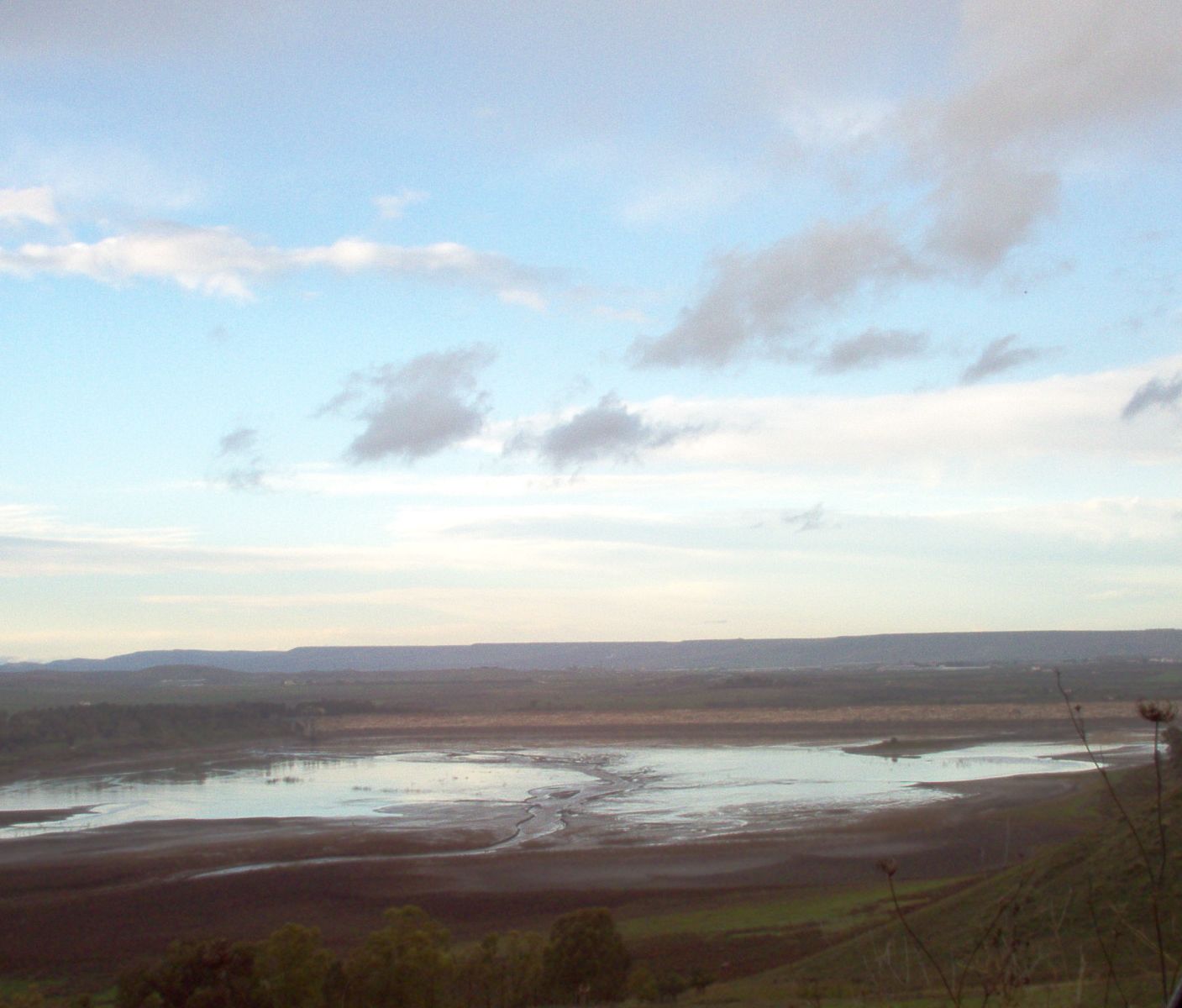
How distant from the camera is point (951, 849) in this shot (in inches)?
1443

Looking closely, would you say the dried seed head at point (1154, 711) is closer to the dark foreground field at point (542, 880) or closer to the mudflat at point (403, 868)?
the dark foreground field at point (542, 880)

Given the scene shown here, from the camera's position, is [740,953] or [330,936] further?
[330,936]

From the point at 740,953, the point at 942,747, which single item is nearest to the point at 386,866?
the point at 740,953

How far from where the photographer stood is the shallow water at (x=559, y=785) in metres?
46.7

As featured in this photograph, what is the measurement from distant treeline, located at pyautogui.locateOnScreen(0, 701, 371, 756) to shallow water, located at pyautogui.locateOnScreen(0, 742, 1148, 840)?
14.4m

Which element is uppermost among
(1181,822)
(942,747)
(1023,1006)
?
(1023,1006)

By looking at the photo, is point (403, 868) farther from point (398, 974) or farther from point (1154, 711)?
point (1154, 711)

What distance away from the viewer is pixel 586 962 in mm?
17609

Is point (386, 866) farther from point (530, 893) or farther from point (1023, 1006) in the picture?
point (1023, 1006)

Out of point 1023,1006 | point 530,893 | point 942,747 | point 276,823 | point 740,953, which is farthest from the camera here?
point 942,747

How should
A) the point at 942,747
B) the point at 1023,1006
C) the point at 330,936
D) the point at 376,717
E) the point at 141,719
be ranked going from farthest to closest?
the point at 376,717 → the point at 141,719 → the point at 942,747 → the point at 330,936 → the point at 1023,1006

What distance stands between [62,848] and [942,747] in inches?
2132

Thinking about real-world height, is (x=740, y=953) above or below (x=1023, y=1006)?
below

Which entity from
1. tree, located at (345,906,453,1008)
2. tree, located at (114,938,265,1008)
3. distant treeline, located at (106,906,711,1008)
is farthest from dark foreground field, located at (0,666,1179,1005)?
tree, located at (114,938,265,1008)
